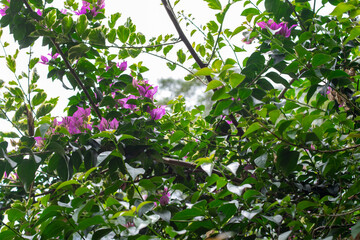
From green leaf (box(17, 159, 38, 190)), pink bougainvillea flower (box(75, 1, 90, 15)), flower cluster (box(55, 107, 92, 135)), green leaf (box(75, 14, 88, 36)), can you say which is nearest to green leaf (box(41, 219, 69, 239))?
green leaf (box(17, 159, 38, 190))

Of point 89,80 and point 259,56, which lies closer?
point 259,56

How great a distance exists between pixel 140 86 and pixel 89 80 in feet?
0.56

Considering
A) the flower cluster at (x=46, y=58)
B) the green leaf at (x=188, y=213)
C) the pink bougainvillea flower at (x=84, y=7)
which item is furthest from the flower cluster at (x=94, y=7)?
the green leaf at (x=188, y=213)

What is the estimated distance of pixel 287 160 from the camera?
2.12ft

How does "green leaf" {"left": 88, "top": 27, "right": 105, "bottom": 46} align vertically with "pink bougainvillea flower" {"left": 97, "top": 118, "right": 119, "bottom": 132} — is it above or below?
above

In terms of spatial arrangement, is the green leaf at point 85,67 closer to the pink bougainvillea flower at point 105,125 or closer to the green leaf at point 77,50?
the green leaf at point 77,50

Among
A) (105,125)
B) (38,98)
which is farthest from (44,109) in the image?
(105,125)

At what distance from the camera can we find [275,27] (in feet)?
2.92

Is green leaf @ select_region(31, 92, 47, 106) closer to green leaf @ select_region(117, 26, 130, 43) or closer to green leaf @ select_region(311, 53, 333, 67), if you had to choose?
green leaf @ select_region(117, 26, 130, 43)

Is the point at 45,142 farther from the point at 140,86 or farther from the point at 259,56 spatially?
the point at 259,56

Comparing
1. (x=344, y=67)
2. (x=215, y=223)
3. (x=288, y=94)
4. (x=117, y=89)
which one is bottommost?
(x=215, y=223)

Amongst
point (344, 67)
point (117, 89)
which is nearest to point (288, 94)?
point (344, 67)

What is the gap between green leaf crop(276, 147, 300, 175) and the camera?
636 millimetres

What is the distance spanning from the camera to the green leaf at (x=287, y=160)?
64 centimetres
